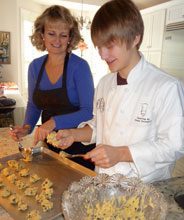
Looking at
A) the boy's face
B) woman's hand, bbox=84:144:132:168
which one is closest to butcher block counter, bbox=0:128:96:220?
woman's hand, bbox=84:144:132:168

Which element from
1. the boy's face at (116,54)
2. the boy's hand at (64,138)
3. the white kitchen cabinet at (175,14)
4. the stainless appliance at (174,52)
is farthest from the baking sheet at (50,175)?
the white kitchen cabinet at (175,14)

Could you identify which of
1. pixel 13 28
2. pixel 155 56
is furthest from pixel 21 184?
pixel 13 28

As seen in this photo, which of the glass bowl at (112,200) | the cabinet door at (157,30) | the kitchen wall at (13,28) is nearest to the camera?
the glass bowl at (112,200)

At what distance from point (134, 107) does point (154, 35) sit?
3.06 m

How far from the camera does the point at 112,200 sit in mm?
646

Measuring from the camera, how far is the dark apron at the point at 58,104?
1339mm

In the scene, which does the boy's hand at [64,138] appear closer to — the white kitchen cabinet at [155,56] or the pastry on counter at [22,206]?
the pastry on counter at [22,206]

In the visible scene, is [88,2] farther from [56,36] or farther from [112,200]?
[112,200]

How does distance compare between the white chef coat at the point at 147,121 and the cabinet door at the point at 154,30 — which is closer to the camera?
the white chef coat at the point at 147,121

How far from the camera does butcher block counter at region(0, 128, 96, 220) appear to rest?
2.63 feet

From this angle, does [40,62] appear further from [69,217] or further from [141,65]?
[69,217]

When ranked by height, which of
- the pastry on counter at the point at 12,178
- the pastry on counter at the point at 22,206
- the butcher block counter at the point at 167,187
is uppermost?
the butcher block counter at the point at 167,187

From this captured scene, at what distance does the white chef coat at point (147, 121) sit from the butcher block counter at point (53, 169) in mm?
178

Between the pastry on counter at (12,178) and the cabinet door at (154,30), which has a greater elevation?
the cabinet door at (154,30)
